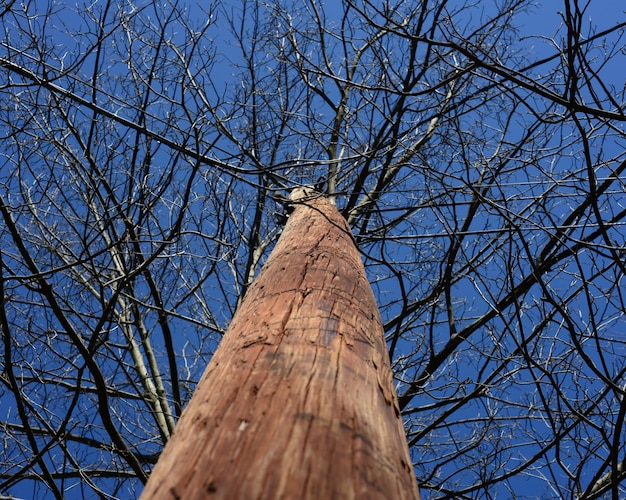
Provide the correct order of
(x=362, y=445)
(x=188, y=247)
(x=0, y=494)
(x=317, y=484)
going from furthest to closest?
(x=188, y=247) → (x=0, y=494) → (x=362, y=445) → (x=317, y=484)

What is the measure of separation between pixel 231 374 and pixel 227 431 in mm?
284

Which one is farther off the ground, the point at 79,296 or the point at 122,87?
the point at 122,87

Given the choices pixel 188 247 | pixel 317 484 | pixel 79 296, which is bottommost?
pixel 317 484

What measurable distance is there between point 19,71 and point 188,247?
2.48 metres

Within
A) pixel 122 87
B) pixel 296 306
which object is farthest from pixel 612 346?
→ pixel 122 87

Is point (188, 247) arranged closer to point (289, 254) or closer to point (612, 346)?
point (289, 254)

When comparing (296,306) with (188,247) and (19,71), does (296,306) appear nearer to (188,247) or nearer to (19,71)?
(19,71)

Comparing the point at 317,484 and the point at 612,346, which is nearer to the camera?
the point at 317,484

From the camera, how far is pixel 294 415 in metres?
1.08

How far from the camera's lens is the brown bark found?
91 centimetres

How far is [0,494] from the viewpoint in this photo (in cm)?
287

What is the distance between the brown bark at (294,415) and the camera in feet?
2.99

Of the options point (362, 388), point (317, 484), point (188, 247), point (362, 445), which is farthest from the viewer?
point (188, 247)

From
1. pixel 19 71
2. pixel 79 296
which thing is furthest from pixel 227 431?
pixel 79 296
